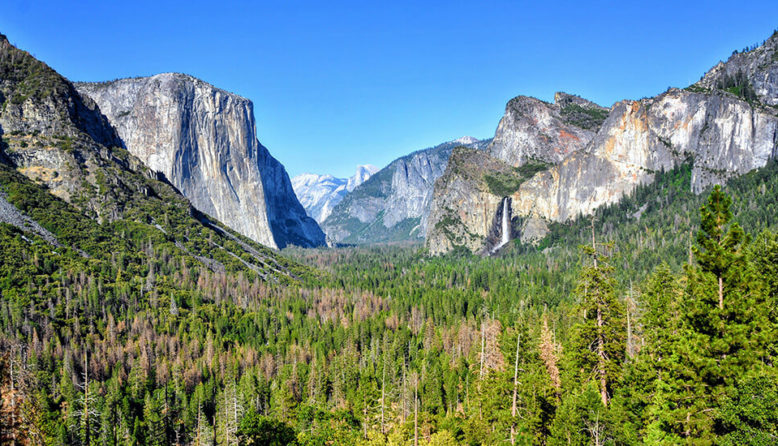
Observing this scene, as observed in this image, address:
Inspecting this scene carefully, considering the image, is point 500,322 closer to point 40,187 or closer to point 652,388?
point 652,388

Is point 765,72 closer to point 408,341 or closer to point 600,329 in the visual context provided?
point 408,341

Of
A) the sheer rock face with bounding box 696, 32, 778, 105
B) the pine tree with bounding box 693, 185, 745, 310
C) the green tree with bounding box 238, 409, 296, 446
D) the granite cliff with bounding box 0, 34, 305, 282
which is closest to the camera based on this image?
the pine tree with bounding box 693, 185, 745, 310

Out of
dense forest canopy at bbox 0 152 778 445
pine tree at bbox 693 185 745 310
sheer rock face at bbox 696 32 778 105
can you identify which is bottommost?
dense forest canopy at bbox 0 152 778 445

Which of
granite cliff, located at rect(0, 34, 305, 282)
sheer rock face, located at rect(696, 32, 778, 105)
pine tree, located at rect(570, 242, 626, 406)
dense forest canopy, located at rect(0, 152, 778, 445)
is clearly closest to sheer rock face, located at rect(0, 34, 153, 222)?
granite cliff, located at rect(0, 34, 305, 282)

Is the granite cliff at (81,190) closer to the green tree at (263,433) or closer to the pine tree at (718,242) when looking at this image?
the green tree at (263,433)

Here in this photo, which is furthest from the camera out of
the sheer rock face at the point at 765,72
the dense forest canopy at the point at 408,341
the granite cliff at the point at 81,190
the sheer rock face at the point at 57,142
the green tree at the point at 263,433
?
the sheer rock face at the point at 765,72

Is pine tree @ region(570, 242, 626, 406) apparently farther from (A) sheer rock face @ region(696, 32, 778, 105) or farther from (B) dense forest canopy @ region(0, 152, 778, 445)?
(A) sheer rock face @ region(696, 32, 778, 105)

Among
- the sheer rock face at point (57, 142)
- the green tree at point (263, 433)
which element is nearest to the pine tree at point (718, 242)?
the green tree at point (263, 433)

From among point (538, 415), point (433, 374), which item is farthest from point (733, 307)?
point (433, 374)
